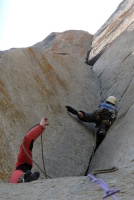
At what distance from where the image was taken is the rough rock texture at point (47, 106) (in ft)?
17.2

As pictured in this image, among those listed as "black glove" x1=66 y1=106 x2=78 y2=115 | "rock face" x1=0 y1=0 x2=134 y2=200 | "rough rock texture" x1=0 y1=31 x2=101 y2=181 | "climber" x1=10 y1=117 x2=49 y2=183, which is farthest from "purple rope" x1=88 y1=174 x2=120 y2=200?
"black glove" x1=66 y1=106 x2=78 y2=115

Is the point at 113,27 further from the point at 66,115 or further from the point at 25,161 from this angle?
the point at 25,161

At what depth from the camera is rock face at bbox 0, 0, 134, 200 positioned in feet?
10.9

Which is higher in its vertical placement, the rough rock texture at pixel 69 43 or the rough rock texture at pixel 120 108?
the rough rock texture at pixel 120 108

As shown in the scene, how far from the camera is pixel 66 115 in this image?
652 cm

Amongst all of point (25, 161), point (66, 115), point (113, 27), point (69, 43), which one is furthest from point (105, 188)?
point (69, 43)

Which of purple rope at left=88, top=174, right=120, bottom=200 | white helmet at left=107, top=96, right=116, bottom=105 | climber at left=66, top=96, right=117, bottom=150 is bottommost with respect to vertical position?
climber at left=66, top=96, right=117, bottom=150

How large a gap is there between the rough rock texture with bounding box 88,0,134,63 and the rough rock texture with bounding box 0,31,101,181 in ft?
8.62

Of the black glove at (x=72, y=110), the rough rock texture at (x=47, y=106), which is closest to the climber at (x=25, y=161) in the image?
the rough rock texture at (x=47, y=106)

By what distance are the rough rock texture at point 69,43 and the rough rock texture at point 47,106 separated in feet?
12.4

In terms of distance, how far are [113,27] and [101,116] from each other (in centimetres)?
501

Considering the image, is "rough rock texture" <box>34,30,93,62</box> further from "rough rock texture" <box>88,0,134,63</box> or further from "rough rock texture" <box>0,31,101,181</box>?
"rough rock texture" <box>0,31,101,181</box>

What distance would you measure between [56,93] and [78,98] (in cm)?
66

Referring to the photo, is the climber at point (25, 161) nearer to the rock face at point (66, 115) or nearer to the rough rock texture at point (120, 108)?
the rock face at point (66, 115)
